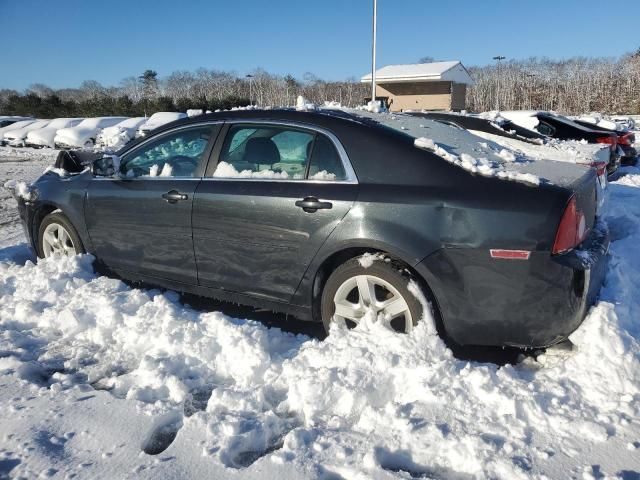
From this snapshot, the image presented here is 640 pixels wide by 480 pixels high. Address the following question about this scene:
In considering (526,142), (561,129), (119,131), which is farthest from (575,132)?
(119,131)

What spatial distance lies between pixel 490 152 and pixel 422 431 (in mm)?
2036

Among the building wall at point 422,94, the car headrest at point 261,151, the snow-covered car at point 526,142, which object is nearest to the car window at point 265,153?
the car headrest at point 261,151

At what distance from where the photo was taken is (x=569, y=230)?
105 inches

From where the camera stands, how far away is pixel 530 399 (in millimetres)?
2457

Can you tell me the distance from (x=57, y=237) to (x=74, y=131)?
20.2 metres

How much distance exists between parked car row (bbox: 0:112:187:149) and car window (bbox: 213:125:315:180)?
17.3 m

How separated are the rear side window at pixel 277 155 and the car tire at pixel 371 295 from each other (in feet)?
1.97

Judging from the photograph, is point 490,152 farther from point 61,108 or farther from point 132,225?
point 61,108

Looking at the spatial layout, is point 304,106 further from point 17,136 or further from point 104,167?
point 17,136

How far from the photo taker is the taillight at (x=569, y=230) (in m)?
2.61

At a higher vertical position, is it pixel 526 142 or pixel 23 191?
pixel 526 142

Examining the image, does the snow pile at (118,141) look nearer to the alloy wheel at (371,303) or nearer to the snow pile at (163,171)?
the snow pile at (163,171)

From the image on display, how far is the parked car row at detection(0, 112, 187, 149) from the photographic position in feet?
70.6

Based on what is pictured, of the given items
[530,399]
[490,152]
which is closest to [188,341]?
[530,399]
